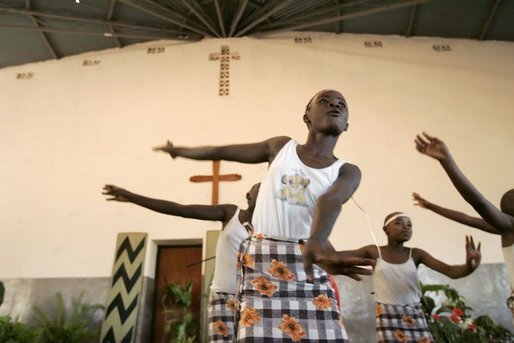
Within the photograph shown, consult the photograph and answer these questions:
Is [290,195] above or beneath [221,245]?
beneath

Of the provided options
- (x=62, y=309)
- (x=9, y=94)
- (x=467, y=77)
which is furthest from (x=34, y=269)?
(x=467, y=77)

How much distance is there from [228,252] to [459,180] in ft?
4.79

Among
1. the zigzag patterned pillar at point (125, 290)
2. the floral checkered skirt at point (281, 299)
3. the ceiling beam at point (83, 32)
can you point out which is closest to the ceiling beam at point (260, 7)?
the ceiling beam at point (83, 32)

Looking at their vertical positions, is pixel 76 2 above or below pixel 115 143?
above

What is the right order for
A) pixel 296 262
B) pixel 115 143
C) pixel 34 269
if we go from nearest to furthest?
pixel 296 262
pixel 34 269
pixel 115 143

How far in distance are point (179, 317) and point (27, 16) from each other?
5.47 meters

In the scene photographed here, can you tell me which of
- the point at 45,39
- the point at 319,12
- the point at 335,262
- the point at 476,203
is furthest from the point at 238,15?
the point at 335,262

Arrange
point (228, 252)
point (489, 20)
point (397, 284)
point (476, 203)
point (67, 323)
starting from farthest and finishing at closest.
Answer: point (489, 20) < point (67, 323) < point (397, 284) < point (228, 252) < point (476, 203)

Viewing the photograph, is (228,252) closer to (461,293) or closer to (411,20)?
(461,293)

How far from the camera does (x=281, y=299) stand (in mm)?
1482

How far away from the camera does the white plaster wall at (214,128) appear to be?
231 inches

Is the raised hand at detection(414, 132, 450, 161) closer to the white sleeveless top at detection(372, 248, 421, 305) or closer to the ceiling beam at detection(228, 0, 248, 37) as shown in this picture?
the white sleeveless top at detection(372, 248, 421, 305)

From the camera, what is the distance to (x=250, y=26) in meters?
7.26

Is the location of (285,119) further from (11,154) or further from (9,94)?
(9,94)
